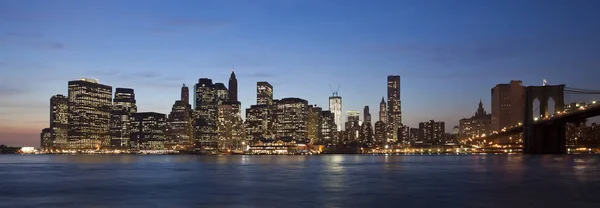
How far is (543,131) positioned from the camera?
123 m

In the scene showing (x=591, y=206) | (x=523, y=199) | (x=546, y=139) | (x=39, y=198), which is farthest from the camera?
(x=546, y=139)

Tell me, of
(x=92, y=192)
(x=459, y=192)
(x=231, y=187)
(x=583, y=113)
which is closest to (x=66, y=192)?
(x=92, y=192)

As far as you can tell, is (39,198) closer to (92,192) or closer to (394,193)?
(92,192)

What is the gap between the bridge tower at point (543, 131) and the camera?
120m

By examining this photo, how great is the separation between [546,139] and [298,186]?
298ft

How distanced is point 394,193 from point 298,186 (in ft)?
27.7

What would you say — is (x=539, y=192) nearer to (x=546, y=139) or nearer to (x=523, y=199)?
(x=523, y=199)

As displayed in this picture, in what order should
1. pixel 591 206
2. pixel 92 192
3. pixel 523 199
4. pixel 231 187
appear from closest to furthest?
pixel 591 206
pixel 523 199
pixel 92 192
pixel 231 187

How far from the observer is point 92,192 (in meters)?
40.0

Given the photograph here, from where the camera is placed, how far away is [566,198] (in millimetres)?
33688

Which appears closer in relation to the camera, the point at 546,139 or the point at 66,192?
the point at 66,192

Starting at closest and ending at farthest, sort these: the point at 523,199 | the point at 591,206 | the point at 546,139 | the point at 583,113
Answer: the point at 591,206
the point at 523,199
the point at 583,113
the point at 546,139

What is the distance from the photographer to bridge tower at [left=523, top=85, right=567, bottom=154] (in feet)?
394

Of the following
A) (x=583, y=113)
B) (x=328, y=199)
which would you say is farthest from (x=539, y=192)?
(x=583, y=113)
